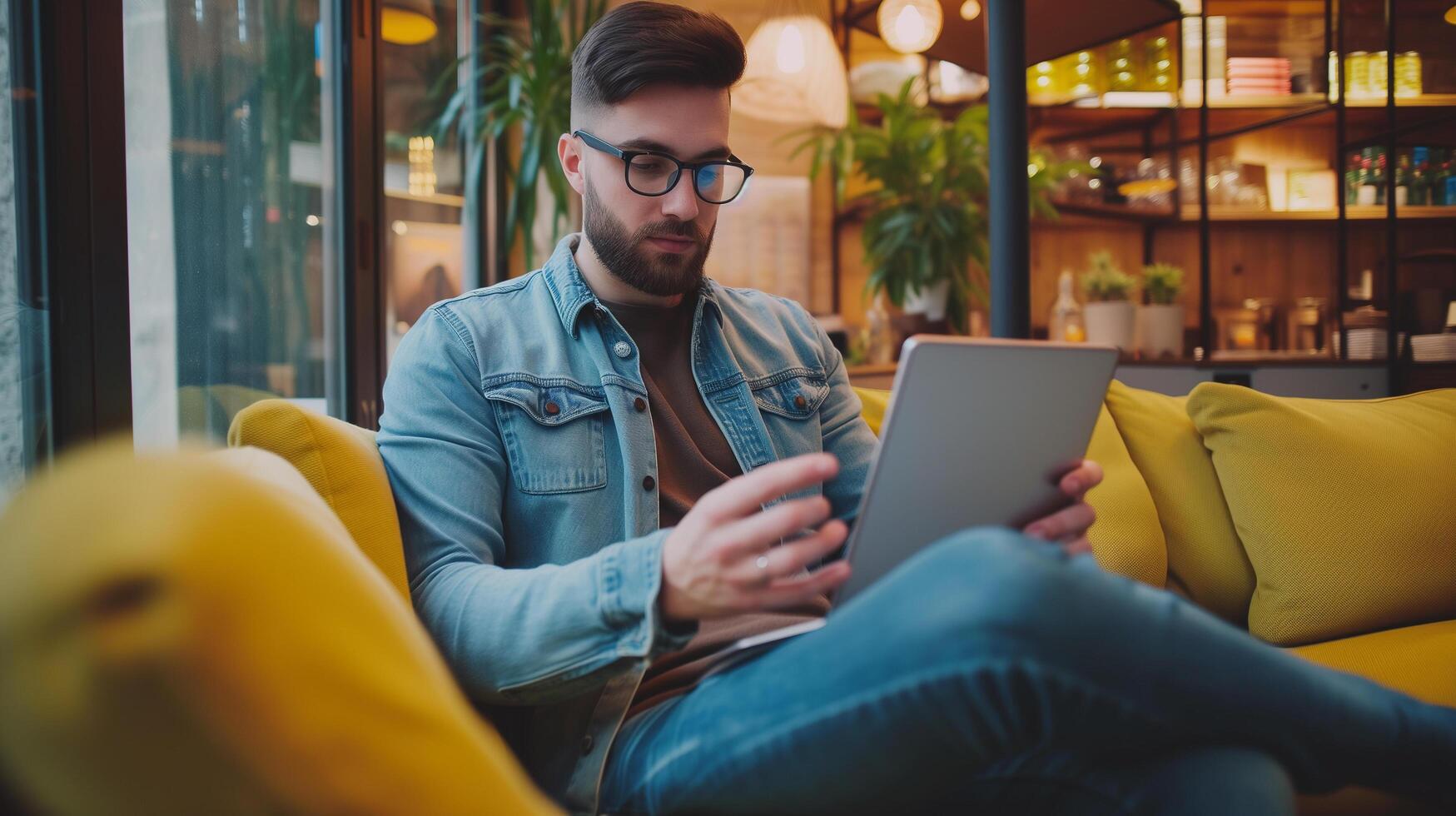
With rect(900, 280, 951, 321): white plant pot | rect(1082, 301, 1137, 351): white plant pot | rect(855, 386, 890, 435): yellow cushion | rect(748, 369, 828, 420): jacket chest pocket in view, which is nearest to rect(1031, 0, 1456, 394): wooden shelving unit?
rect(1082, 301, 1137, 351): white plant pot

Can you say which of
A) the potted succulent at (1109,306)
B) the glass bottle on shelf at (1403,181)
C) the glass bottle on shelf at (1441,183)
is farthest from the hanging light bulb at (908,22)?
the glass bottle on shelf at (1441,183)

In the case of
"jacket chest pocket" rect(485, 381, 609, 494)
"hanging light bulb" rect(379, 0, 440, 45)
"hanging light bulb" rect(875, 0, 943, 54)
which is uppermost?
"hanging light bulb" rect(379, 0, 440, 45)

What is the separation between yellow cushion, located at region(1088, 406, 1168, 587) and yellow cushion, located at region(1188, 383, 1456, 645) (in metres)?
0.14

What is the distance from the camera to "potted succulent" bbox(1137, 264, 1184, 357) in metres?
3.67

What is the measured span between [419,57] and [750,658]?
2777mm

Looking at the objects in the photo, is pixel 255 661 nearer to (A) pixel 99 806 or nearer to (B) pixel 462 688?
(A) pixel 99 806

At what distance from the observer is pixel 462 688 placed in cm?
96

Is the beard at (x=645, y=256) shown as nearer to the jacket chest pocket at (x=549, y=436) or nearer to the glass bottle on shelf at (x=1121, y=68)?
the jacket chest pocket at (x=549, y=436)

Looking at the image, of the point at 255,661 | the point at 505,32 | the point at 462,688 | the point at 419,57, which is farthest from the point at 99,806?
the point at 505,32

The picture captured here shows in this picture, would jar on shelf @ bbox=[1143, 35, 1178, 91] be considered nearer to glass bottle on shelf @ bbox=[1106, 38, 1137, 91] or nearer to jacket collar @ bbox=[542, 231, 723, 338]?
glass bottle on shelf @ bbox=[1106, 38, 1137, 91]

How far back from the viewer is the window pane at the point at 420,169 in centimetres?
301

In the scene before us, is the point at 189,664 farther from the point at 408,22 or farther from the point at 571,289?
the point at 408,22

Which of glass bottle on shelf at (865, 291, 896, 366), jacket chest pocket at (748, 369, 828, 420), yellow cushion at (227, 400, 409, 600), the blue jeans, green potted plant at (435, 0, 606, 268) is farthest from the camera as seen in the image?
glass bottle on shelf at (865, 291, 896, 366)

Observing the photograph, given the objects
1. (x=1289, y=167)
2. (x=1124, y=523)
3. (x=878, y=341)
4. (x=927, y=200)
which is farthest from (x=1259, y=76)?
(x=1124, y=523)
